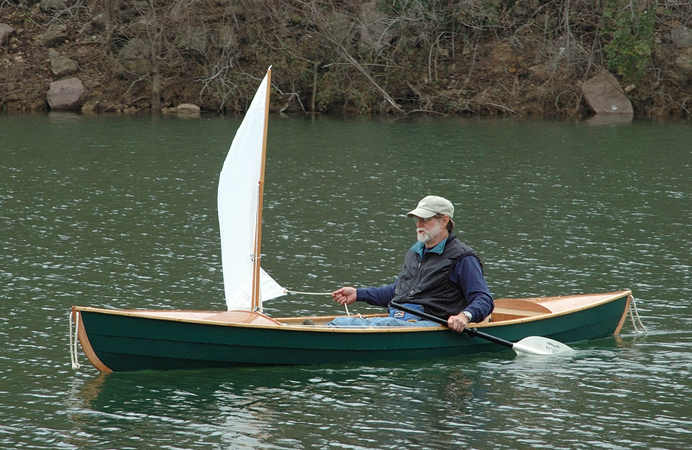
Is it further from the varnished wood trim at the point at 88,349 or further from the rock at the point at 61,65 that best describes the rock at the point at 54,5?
the varnished wood trim at the point at 88,349

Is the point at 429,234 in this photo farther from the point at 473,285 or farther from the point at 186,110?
the point at 186,110

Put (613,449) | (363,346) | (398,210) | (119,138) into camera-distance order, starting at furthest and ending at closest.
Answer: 1. (119,138)
2. (398,210)
3. (363,346)
4. (613,449)

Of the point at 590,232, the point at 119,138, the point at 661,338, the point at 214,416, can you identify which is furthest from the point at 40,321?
the point at 119,138

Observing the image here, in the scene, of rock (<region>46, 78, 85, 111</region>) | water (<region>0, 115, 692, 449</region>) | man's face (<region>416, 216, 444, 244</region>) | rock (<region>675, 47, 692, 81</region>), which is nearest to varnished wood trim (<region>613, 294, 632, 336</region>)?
water (<region>0, 115, 692, 449</region>)

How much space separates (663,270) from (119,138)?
73.9 ft

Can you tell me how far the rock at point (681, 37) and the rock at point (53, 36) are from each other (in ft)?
89.8

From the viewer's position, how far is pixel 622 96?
44844 millimetres

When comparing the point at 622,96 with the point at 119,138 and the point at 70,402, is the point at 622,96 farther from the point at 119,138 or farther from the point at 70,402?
the point at 70,402

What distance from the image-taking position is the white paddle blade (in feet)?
41.1

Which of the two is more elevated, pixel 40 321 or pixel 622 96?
pixel 622 96

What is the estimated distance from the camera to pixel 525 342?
12.6 metres

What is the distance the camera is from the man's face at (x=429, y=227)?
38.7 feet

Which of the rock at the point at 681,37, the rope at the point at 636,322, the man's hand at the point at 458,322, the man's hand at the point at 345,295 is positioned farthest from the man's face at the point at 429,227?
the rock at the point at 681,37

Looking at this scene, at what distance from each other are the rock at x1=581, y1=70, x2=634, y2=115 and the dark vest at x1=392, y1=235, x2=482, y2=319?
3418 cm
